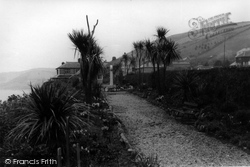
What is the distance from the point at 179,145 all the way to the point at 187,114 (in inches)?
114

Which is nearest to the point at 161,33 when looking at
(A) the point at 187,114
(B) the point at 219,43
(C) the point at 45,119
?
(A) the point at 187,114

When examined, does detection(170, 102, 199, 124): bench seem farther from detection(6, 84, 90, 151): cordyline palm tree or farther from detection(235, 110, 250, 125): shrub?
detection(6, 84, 90, 151): cordyline palm tree

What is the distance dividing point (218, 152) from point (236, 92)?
3.49 metres

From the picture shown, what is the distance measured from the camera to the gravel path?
14.3ft

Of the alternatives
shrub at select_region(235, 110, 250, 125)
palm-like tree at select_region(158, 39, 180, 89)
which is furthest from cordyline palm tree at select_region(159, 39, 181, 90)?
shrub at select_region(235, 110, 250, 125)

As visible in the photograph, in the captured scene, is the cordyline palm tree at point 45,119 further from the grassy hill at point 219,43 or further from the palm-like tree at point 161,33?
the grassy hill at point 219,43

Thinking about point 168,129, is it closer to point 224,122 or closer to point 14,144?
point 224,122

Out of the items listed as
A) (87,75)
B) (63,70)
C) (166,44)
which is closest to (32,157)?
(87,75)

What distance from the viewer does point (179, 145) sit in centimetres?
537

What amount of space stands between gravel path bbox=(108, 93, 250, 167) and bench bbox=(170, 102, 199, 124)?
0.35m

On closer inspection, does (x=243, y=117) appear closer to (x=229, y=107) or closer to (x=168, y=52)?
(x=229, y=107)

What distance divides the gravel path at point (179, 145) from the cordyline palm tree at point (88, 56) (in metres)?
2.24

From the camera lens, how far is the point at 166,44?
39.6ft

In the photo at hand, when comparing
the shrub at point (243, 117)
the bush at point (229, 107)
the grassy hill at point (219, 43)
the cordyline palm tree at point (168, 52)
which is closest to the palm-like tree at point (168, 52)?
the cordyline palm tree at point (168, 52)
